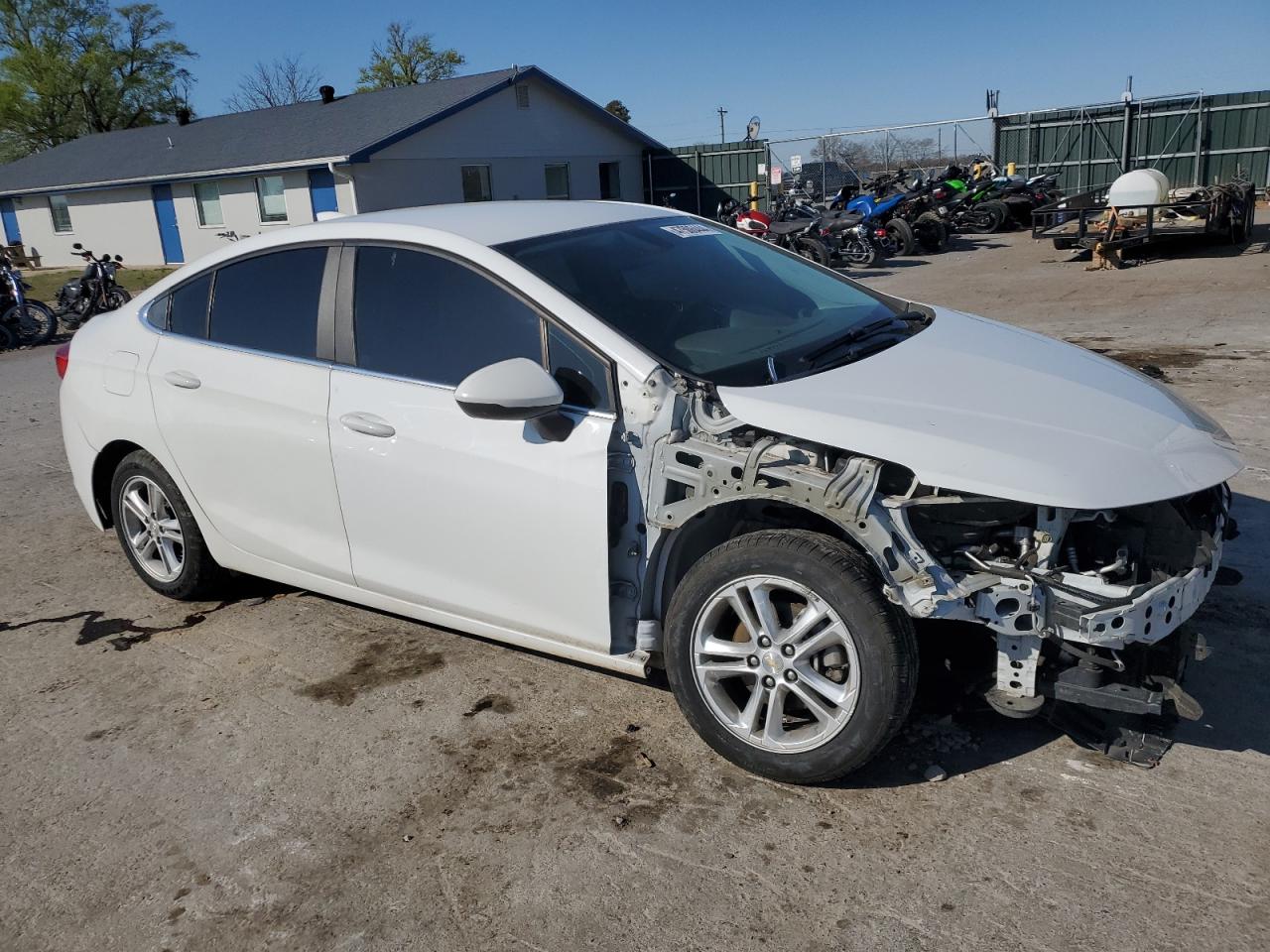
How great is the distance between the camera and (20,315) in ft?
50.0

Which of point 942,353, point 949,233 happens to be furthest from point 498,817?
point 949,233

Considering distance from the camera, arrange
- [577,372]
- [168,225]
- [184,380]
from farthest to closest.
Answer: [168,225] → [184,380] → [577,372]

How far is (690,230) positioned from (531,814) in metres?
2.48

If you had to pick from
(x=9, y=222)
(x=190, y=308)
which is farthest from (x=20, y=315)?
(x=9, y=222)

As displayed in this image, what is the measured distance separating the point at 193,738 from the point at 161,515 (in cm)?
141

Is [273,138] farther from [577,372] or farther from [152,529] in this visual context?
[577,372]

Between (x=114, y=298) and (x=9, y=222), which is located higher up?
(x=9, y=222)

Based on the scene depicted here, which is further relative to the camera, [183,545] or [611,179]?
[611,179]

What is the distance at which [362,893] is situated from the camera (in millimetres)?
2766

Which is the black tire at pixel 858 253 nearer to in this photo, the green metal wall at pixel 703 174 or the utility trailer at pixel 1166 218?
the utility trailer at pixel 1166 218

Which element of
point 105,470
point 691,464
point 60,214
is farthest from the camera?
point 60,214

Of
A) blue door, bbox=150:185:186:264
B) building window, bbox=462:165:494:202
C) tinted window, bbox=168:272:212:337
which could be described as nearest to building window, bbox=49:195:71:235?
blue door, bbox=150:185:186:264

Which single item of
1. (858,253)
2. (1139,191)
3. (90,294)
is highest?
(1139,191)

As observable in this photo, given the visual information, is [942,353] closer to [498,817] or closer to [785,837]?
[785,837]
